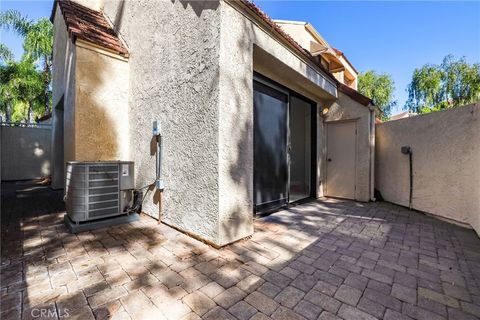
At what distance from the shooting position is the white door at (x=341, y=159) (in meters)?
6.21

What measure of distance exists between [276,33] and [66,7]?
533 cm

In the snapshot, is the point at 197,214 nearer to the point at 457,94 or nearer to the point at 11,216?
the point at 11,216

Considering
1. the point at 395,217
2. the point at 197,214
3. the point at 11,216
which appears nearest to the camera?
the point at 197,214

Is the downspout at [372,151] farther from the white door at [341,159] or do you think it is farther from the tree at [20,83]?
the tree at [20,83]

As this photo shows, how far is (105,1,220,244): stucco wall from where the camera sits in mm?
2955

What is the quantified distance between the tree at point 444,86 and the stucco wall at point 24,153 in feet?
97.9

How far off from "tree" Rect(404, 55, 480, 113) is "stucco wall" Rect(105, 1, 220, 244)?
2485cm

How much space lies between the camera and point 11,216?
4.11 metres

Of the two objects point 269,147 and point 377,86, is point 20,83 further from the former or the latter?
point 377,86

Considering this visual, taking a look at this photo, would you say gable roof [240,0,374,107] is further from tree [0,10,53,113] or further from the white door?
tree [0,10,53,113]

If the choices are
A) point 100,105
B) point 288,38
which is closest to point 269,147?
point 288,38

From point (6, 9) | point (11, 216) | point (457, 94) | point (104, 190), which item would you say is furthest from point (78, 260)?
point (457, 94)

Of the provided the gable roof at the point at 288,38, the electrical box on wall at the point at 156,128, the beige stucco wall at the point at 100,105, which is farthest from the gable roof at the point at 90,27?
the gable roof at the point at 288,38

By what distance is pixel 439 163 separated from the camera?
4586 millimetres
